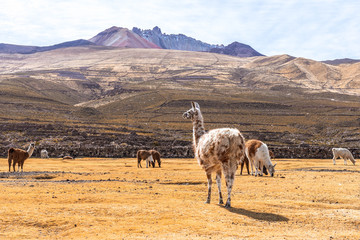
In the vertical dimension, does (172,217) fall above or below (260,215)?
above

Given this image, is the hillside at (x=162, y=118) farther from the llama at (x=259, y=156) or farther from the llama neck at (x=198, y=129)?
the llama neck at (x=198, y=129)

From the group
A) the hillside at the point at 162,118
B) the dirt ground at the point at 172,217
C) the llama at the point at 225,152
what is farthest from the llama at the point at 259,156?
the hillside at the point at 162,118

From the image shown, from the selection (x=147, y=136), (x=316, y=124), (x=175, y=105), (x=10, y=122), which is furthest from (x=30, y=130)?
(x=316, y=124)

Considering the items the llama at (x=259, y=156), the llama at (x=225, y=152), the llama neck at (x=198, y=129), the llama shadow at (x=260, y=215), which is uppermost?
the llama neck at (x=198, y=129)

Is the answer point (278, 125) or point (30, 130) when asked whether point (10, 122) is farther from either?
point (278, 125)

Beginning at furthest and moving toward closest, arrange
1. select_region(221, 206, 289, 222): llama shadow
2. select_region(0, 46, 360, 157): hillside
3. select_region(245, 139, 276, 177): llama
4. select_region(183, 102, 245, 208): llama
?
select_region(0, 46, 360, 157): hillside < select_region(245, 139, 276, 177): llama < select_region(183, 102, 245, 208): llama < select_region(221, 206, 289, 222): llama shadow

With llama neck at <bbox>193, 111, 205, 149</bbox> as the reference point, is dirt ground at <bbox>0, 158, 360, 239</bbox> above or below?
below

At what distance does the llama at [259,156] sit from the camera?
Answer: 85.8 ft

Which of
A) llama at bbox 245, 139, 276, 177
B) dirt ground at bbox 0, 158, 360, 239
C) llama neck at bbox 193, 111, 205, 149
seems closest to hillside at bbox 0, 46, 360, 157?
llama at bbox 245, 139, 276, 177

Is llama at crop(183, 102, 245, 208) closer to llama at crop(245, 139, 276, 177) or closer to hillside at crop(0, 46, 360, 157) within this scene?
llama at crop(245, 139, 276, 177)

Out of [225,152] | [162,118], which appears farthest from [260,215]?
[162,118]

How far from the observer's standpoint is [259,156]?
2627 centimetres

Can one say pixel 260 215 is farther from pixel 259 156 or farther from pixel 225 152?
pixel 259 156

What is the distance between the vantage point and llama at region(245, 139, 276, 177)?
26156mm
